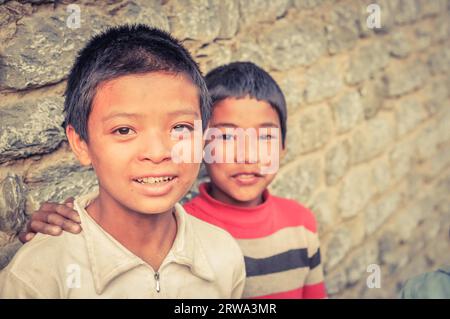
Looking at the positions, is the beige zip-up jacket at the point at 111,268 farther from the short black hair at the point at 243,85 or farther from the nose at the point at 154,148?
the short black hair at the point at 243,85

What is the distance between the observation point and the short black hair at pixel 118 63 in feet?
4.62

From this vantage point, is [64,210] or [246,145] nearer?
[64,210]

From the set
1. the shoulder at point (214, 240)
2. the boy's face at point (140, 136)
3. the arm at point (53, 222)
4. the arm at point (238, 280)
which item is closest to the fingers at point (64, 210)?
the arm at point (53, 222)

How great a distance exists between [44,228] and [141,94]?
0.44 m

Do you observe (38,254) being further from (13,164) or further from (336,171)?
(336,171)

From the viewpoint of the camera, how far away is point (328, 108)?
9.52 feet

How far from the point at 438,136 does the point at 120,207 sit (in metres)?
3.20

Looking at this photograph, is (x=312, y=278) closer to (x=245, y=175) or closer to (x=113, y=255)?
(x=245, y=175)

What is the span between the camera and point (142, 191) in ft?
4.63

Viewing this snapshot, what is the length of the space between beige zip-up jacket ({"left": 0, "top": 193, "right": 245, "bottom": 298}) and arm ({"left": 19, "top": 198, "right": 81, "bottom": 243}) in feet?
0.05

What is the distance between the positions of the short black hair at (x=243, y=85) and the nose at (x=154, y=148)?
0.63 m

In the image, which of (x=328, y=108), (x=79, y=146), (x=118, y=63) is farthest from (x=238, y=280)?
(x=328, y=108)

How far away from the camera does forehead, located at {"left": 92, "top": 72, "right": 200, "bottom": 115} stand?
137 cm

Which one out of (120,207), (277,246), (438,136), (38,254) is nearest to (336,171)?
(277,246)
